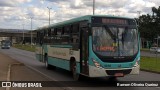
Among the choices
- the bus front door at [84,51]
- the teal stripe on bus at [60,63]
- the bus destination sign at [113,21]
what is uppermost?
the bus destination sign at [113,21]

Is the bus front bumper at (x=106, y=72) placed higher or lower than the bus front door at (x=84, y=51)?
lower

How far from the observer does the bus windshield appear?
15.3 m

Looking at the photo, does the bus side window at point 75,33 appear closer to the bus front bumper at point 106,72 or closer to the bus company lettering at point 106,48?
the bus company lettering at point 106,48

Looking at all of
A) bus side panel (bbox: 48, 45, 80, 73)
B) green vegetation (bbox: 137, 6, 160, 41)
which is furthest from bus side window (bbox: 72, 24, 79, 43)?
green vegetation (bbox: 137, 6, 160, 41)

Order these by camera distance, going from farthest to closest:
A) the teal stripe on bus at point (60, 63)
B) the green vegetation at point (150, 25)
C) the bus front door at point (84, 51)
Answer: the green vegetation at point (150, 25), the teal stripe on bus at point (60, 63), the bus front door at point (84, 51)

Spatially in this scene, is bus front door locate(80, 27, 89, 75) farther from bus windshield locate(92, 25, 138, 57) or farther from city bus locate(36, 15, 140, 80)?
bus windshield locate(92, 25, 138, 57)

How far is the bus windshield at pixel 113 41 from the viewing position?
15.3 meters

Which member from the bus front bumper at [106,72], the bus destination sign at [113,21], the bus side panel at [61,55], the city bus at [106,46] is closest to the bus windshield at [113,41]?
the city bus at [106,46]

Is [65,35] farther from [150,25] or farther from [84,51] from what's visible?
[150,25]

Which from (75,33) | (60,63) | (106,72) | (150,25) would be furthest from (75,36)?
(150,25)

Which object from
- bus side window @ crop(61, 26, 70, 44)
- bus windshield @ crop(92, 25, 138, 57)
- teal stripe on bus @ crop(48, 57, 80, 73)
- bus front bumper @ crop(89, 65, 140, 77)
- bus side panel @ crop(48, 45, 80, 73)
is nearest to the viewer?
bus front bumper @ crop(89, 65, 140, 77)

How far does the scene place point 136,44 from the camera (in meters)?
15.8

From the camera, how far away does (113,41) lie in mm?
15398

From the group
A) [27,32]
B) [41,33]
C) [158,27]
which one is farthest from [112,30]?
[27,32]
